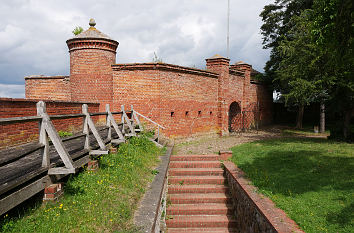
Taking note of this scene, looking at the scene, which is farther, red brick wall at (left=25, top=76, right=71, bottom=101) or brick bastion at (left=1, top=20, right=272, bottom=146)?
red brick wall at (left=25, top=76, right=71, bottom=101)

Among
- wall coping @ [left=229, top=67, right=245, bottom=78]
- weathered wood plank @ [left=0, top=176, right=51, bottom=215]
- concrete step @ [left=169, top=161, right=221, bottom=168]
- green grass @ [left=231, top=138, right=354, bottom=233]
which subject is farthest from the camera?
wall coping @ [left=229, top=67, right=245, bottom=78]

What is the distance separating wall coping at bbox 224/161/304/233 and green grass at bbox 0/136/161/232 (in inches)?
98.5

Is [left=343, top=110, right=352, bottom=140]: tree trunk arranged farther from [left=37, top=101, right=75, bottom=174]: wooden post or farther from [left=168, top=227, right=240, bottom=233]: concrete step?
[left=37, top=101, right=75, bottom=174]: wooden post

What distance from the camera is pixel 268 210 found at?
5086 millimetres

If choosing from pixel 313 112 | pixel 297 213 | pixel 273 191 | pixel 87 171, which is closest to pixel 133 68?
pixel 87 171

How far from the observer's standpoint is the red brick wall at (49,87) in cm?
1400

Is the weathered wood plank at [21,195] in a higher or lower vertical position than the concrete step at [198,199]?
higher

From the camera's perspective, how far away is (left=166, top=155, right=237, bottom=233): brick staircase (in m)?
7.10

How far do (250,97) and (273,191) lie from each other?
13.7 m

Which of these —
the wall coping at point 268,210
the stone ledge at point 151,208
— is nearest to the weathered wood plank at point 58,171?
the stone ledge at point 151,208

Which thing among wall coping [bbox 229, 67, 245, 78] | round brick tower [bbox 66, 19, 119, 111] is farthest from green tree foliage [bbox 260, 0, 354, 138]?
round brick tower [bbox 66, 19, 119, 111]

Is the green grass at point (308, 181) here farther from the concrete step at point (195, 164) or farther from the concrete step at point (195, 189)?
the concrete step at point (195, 189)

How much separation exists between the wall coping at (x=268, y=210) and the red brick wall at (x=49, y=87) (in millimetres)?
10883

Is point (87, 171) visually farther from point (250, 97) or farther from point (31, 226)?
point (250, 97)
